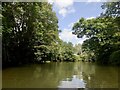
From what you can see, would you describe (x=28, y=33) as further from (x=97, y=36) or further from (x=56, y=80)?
(x=56, y=80)

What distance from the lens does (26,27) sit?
2730cm

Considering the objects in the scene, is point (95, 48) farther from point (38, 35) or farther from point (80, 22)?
point (38, 35)

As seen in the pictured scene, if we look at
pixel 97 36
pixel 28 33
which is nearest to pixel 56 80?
pixel 28 33

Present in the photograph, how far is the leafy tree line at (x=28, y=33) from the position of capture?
70.6ft

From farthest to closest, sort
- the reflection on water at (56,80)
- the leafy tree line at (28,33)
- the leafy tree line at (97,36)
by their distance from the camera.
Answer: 1. the leafy tree line at (97,36)
2. the leafy tree line at (28,33)
3. the reflection on water at (56,80)

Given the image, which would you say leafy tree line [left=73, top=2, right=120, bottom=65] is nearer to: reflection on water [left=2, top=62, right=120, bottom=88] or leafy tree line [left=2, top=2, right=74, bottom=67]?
leafy tree line [left=2, top=2, right=74, bottom=67]

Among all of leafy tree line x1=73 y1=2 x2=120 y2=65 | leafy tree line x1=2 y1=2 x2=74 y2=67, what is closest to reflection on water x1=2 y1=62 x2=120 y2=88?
leafy tree line x1=2 y1=2 x2=74 y2=67

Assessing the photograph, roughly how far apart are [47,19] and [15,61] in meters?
6.31

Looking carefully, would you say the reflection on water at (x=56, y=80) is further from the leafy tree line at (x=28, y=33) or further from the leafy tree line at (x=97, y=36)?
the leafy tree line at (x=97, y=36)

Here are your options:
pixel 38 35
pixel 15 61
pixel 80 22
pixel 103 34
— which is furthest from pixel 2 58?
pixel 80 22

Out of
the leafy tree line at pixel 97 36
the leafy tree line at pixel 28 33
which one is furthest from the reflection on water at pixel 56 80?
the leafy tree line at pixel 97 36

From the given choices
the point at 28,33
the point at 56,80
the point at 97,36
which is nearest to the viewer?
the point at 56,80

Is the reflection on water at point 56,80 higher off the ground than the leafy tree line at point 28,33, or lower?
lower

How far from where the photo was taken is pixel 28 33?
27.5 metres
